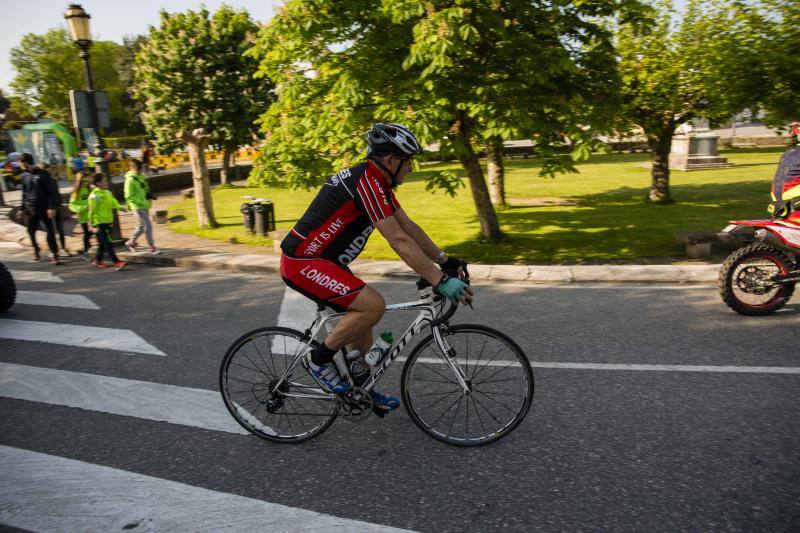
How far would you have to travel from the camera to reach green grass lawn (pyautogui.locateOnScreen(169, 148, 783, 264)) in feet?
33.7

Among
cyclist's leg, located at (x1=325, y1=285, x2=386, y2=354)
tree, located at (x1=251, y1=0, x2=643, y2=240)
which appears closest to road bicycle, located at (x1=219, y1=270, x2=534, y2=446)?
cyclist's leg, located at (x1=325, y1=285, x2=386, y2=354)

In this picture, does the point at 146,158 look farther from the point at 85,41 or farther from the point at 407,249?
the point at 407,249

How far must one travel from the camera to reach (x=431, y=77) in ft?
27.1

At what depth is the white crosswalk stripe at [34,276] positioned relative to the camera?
9438 millimetres

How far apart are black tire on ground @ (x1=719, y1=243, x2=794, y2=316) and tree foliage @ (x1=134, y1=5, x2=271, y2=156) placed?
12.3 meters

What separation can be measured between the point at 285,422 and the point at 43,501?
1.46 meters

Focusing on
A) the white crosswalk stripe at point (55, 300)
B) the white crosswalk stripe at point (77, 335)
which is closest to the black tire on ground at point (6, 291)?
the white crosswalk stripe at point (77, 335)

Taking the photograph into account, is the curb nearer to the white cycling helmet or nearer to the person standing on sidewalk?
the person standing on sidewalk

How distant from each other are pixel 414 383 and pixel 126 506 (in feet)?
5.96

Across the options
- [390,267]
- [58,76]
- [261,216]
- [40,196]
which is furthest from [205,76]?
[58,76]

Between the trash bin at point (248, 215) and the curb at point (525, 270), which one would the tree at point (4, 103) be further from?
the curb at point (525, 270)

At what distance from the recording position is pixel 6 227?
1483 centimetres

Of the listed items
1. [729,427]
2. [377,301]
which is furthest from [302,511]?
[729,427]

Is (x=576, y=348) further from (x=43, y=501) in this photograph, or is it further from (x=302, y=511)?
(x=43, y=501)
